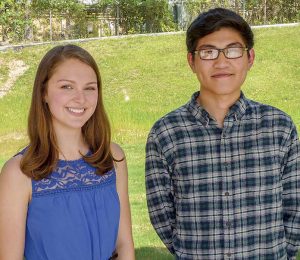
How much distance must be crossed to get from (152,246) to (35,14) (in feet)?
48.0

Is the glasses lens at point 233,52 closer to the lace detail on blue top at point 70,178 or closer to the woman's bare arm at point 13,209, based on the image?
the lace detail on blue top at point 70,178

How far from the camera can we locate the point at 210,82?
2418mm

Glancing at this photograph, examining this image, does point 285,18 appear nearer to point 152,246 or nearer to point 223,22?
point 152,246

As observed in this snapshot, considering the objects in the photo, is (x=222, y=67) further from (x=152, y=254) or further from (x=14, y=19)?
(x=14, y=19)

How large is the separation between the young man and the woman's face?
390 millimetres

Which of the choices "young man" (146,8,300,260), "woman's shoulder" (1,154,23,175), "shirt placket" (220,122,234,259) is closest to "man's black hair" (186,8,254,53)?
"young man" (146,8,300,260)

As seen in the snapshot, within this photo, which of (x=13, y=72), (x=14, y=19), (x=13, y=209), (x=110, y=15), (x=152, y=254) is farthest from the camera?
(x=110, y=15)

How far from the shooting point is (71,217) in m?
2.11

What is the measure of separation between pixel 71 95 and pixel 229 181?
69cm

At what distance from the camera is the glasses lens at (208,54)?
Result: 7.97ft

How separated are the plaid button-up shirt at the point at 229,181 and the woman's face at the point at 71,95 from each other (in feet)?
1.28

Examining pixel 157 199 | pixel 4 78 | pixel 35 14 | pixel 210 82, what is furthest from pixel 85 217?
pixel 35 14

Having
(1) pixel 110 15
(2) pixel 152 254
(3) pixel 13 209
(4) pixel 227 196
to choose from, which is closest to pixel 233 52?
(4) pixel 227 196

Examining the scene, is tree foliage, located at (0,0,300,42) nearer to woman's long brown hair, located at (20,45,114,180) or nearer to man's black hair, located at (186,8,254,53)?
man's black hair, located at (186,8,254,53)
